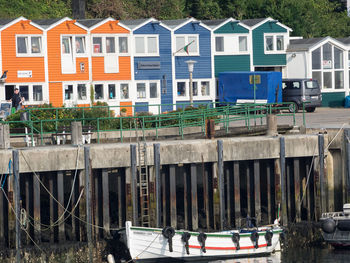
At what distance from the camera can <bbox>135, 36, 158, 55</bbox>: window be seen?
2144 inches

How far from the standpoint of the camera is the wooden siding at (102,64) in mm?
52531

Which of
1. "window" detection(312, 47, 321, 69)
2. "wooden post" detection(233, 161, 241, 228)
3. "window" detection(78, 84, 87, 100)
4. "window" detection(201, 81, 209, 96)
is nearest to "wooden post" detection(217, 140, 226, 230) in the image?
"wooden post" detection(233, 161, 241, 228)

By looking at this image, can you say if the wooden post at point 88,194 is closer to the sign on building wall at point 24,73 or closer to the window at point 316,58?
the sign on building wall at point 24,73

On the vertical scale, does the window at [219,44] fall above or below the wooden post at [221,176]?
above

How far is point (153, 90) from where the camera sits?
181 ft

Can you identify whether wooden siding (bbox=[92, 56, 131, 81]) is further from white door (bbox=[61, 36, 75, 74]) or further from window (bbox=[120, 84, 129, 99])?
white door (bbox=[61, 36, 75, 74])

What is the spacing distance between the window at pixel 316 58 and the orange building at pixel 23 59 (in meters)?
18.9

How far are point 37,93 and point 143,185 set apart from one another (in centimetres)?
2401

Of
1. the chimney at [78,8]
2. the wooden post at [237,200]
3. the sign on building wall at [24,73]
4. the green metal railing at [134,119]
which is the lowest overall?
the wooden post at [237,200]

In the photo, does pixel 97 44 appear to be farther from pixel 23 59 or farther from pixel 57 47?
pixel 23 59

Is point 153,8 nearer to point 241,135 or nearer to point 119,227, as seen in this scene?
point 241,135

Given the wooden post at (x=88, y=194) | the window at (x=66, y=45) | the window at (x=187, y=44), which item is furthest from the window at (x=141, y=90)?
the wooden post at (x=88, y=194)

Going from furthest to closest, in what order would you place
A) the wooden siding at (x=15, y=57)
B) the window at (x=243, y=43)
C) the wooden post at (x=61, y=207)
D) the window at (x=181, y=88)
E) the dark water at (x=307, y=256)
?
the window at (x=243, y=43)
the window at (x=181, y=88)
the wooden siding at (x=15, y=57)
the dark water at (x=307, y=256)
the wooden post at (x=61, y=207)

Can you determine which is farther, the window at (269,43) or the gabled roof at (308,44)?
the window at (269,43)
